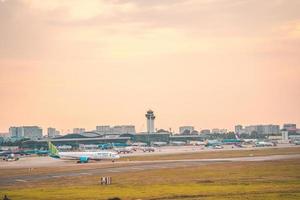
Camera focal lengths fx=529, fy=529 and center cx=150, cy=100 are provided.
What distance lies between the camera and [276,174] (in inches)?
3083

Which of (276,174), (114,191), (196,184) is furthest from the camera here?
(276,174)

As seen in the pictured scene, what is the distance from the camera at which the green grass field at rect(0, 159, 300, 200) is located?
56875 mm

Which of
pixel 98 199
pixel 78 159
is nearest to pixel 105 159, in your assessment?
pixel 78 159

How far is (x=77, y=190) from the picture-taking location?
66.2m

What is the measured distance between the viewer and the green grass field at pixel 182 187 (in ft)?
187

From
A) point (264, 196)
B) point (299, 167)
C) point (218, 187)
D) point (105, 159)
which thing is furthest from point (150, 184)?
point (105, 159)

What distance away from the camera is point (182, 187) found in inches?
2581

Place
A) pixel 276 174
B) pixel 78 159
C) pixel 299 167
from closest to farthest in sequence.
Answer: pixel 276 174 < pixel 299 167 < pixel 78 159

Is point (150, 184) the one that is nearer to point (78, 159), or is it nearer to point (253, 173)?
point (253, 173)

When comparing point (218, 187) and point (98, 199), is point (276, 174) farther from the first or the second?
point (98, 199)

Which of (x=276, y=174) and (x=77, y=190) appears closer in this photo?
(x=77, y=190)

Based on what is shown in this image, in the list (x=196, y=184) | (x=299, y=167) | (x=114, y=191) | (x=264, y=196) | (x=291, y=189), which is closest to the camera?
(x=264, y=196)

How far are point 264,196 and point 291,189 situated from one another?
22.0 feet

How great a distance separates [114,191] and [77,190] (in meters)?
5.36
